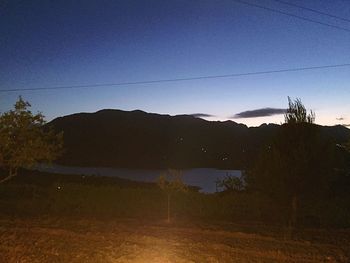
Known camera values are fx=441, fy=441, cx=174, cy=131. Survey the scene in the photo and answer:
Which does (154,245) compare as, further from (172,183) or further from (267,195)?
(267,195)

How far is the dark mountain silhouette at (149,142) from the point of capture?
13275cm

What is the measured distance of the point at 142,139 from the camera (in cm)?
16600

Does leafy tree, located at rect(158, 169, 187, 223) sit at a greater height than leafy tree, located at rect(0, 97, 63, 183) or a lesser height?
lesser

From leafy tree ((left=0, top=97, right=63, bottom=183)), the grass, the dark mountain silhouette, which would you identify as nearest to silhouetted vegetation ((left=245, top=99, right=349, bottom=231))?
the grass

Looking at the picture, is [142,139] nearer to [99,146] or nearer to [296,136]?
[99,146]

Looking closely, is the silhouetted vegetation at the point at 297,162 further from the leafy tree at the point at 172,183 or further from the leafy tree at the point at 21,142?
the leafy tree at the point at 21,142

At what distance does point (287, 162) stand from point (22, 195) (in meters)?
20.1

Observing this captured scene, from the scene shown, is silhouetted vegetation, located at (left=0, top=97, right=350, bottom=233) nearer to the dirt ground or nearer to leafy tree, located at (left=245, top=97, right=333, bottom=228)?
leafy tree, located at (left=245, top=97, right=333, bottom=228)

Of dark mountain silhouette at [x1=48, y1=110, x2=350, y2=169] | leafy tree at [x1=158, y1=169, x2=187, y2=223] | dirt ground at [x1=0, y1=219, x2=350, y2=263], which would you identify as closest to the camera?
dirt ground at [x1=0, y1=219, x2=350, y2=263]

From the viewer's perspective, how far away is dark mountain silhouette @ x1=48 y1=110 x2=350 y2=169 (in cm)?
13275

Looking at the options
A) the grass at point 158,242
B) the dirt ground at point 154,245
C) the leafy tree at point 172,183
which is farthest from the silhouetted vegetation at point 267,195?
the dirt ground at point 154,245

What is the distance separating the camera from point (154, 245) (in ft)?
38.4

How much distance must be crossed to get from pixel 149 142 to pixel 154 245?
502 feet

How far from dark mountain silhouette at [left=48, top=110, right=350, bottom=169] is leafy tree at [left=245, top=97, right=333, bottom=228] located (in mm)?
91792
